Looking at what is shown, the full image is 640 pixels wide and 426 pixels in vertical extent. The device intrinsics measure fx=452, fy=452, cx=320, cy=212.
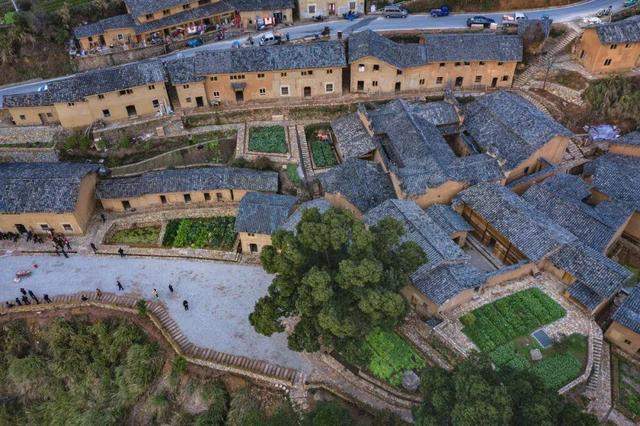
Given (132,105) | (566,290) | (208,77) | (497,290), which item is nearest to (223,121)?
(208,77)

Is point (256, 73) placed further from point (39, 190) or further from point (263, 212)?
point (39, 190)

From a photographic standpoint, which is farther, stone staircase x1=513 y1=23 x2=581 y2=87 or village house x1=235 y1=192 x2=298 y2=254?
stone staircase x1=513 y1=23 x2=581 y2=87

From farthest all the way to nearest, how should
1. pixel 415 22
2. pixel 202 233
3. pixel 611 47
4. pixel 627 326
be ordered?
pixel 415 22, pixel 611 47, pixel 202 233, pixel 627 326

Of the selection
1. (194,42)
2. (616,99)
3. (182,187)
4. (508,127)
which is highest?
(194,42)

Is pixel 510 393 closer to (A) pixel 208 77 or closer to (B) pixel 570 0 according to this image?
(A) pixel 208 77

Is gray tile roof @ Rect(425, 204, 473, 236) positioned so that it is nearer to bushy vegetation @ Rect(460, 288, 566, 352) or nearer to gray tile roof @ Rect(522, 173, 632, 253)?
bushy vegetation @ Rect(460, 288, 566, 352)

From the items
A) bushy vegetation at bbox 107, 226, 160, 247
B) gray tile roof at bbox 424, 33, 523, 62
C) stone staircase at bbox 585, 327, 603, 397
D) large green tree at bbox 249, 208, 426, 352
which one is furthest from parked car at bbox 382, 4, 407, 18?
stone staircase at bbox 585, 327, 603, 397

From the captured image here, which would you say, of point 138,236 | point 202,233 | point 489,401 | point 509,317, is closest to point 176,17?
point 138,236
